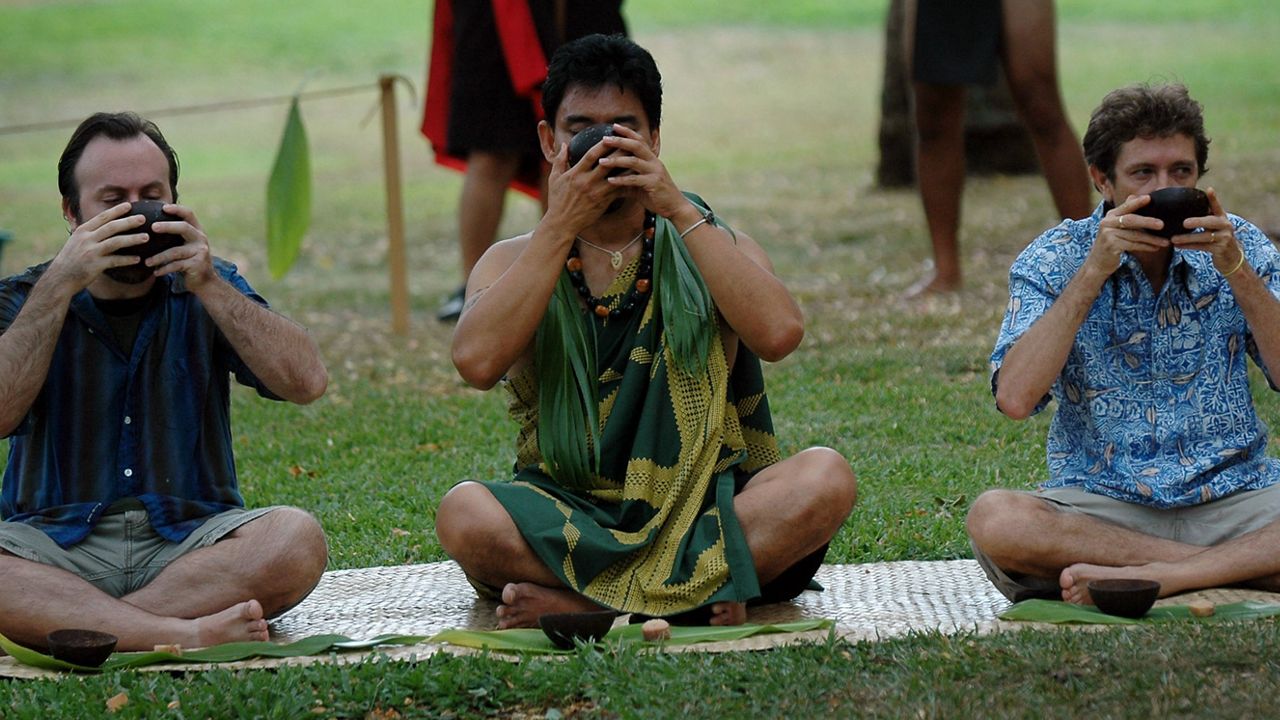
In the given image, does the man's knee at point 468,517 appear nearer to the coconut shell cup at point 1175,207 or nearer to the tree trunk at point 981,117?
the coconut shell cup at point 1175,207

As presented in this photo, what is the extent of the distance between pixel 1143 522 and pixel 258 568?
2052mm

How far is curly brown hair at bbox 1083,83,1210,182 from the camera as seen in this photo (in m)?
4.00

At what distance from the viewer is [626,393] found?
4.08 m

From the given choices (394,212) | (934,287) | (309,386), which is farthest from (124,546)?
(934,287)

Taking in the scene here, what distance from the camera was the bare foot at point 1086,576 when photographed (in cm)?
389

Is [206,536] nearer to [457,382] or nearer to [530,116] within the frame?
[457,382]

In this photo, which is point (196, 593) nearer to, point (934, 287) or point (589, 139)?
point (589, 139)

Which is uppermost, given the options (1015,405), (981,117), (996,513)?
(981,117)

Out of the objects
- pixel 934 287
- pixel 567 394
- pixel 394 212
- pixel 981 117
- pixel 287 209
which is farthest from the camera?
pixel 981 117

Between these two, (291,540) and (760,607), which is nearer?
(291,540)

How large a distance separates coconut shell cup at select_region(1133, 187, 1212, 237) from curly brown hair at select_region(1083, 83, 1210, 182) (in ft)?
0.68

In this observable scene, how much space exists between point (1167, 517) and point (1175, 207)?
75 cm

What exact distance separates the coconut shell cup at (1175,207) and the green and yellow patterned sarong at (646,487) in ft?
3.25

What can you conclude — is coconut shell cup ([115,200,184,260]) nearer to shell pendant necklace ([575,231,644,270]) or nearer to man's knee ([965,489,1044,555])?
shell pendant necklace ([575,231,644,270])
